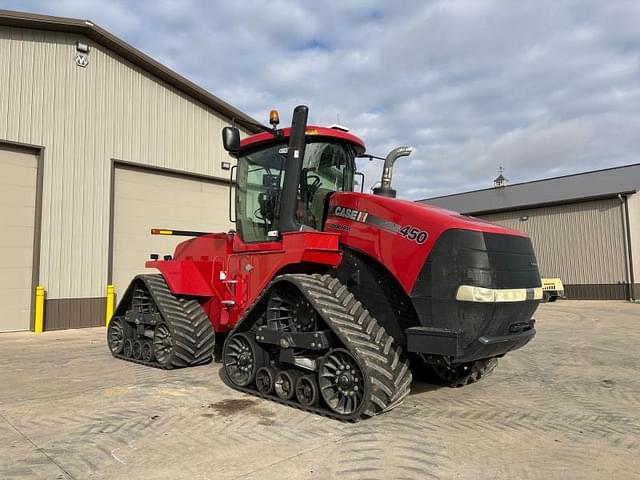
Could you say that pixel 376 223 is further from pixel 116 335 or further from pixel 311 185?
pixel 116 335

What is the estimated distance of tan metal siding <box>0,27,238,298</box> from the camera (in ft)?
37.7

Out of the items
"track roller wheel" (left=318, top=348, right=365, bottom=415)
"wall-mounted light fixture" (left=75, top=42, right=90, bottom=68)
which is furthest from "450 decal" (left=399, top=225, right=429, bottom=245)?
"wall-mounted light fixture" (left=75, top=42, right=90, bottom=68)

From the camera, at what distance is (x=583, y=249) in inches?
996

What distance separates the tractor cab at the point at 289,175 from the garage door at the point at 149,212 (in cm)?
774

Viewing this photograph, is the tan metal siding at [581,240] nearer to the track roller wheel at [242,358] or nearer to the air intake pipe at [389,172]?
the air intake pipe at [389,172]

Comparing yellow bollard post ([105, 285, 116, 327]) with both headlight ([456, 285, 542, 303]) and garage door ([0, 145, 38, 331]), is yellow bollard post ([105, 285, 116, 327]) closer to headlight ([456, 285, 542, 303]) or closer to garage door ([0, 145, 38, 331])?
garage door ([0, 145, 38, 331])

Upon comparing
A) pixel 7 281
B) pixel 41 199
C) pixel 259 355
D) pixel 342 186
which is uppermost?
pixel 41 199

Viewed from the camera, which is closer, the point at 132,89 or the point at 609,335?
the point at 609,335

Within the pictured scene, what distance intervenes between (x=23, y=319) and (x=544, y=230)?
24.2 metres

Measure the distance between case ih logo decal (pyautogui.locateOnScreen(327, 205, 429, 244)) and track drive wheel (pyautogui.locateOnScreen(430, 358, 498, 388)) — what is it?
2.03 meters

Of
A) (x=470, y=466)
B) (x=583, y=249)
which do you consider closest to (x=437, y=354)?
(x=470, y=466)

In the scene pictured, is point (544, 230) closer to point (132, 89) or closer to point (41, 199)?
point (132, 89)

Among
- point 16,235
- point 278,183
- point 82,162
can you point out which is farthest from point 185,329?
point 82,162

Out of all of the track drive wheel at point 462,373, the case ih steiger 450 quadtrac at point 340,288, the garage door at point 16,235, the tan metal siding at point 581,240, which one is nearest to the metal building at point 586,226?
the tan metal siding at point 581,240
